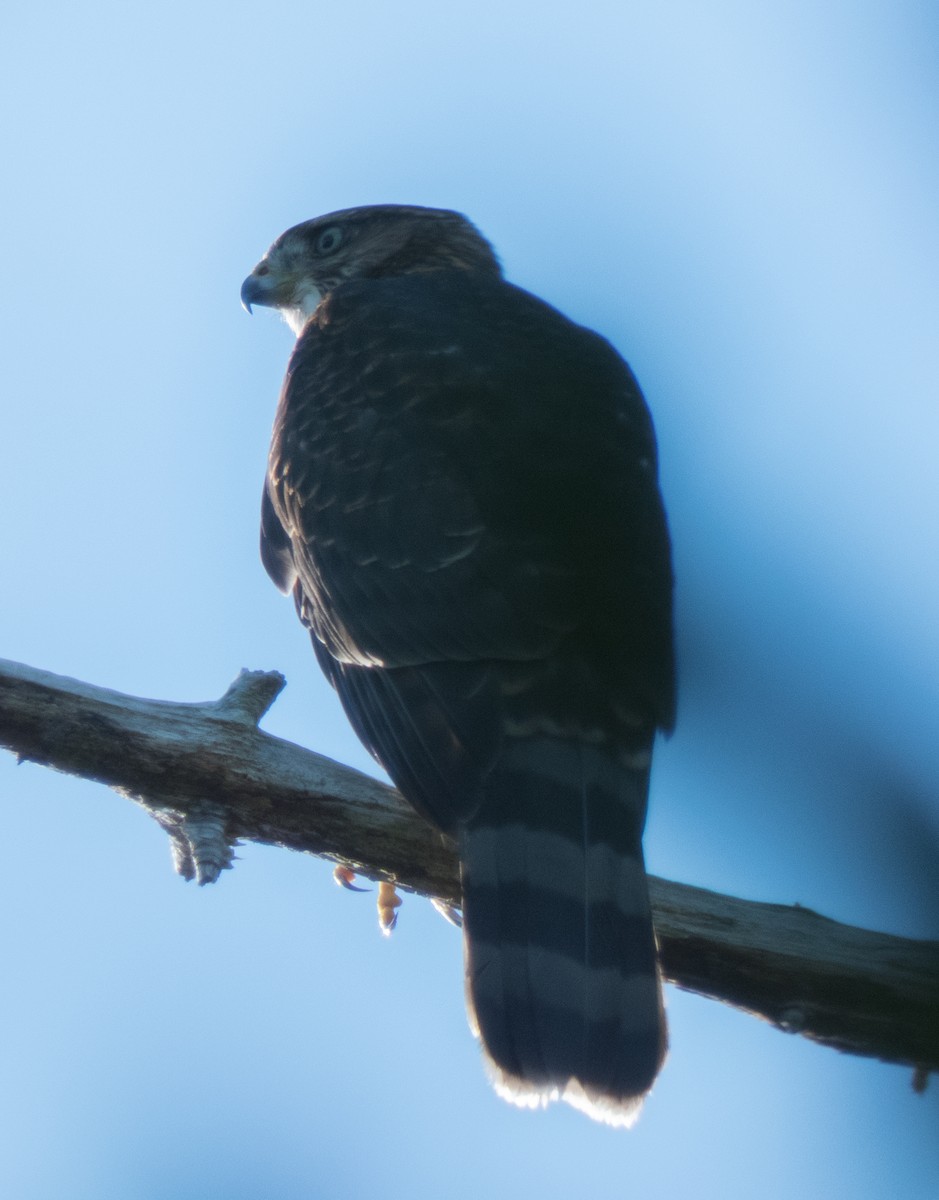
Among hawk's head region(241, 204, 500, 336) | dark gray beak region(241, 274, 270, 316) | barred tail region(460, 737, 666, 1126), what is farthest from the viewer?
dark gray beak region(241, 274, 270, 316)

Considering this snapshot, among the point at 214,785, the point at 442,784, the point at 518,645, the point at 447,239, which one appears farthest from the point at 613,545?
the point at 447,239

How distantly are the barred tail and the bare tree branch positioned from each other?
0.90 feet

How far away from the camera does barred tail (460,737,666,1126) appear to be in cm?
300

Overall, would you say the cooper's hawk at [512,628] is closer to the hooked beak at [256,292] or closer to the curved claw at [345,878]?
the curved claw at [345,878]

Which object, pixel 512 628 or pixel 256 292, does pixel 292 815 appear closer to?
pixel 512 628

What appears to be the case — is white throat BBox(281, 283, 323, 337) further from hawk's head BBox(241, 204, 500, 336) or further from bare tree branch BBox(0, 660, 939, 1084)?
bare tree branch BBox(0, 660, 939, 1084)

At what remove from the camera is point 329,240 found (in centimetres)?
610

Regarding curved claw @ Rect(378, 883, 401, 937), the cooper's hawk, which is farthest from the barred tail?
curved claw @ Rect(378, 883, 401, 937)

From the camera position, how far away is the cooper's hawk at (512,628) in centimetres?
308

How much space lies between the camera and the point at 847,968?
3100 millimetres

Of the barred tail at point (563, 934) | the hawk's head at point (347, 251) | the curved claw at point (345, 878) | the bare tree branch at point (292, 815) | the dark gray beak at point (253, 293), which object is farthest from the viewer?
the dark gray beak at point (253, 293)

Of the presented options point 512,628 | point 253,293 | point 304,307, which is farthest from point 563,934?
point 253,293

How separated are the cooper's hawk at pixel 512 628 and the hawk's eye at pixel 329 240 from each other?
5.75 feet

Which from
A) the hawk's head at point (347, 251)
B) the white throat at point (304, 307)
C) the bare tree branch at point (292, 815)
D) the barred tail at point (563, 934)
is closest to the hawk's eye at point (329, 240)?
the hawk's head at point (347, 251)
